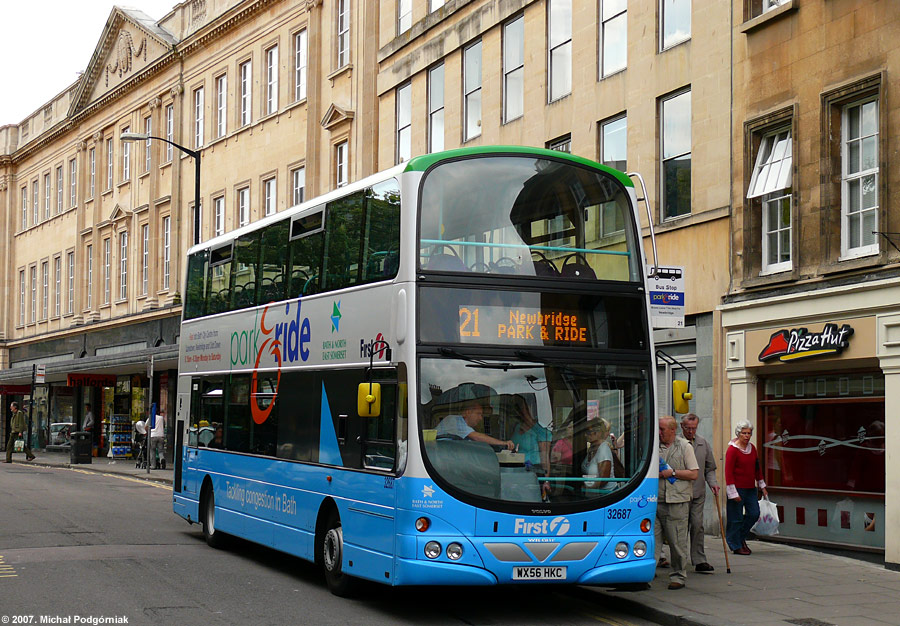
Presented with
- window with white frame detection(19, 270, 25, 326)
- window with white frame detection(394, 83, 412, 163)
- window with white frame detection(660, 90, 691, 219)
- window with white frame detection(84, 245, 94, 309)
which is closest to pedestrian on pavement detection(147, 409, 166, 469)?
window with white frame detection(394, 83, 412, 163)

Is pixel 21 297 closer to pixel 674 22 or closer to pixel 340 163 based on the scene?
pixel 340 163

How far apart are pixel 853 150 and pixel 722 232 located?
9.45 feet

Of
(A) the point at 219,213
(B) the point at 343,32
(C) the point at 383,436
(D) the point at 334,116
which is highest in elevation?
(B) the point at 343,32

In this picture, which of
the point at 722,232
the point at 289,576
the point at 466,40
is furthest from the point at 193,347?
the point at 466,40

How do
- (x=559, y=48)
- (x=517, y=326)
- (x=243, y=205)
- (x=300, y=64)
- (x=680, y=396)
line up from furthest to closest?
(x=243, y=205) < (x=300, y=64) < (x=559, y=48) < (x=680, y=396) < (x=517, y=326)

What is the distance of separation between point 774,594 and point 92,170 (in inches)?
1783

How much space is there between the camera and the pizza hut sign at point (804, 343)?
15898 mm

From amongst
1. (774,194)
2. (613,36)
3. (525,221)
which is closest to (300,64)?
(613,36)

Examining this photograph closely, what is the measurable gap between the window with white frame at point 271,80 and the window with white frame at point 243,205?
273cm

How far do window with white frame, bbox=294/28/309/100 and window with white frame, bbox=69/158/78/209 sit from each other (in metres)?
20.8

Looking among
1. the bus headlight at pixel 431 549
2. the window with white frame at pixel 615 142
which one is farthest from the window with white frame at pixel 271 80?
the bus headlight at pixel 431 549

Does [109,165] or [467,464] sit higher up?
[109,165]

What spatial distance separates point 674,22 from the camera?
67.7 feet

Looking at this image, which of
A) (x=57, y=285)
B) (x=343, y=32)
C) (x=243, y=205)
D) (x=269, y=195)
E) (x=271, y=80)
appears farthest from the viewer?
(x=57, y=285)
